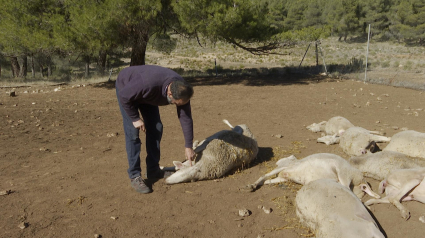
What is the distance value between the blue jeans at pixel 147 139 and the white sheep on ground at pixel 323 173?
1.50 m

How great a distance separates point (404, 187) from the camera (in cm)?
404

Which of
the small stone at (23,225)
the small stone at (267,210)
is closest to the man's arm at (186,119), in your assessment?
the small stone at (267,210)

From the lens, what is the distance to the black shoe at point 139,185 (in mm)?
4387

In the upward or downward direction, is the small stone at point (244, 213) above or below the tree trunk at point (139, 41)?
below

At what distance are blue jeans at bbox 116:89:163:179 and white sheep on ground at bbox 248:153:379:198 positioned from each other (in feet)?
4.91

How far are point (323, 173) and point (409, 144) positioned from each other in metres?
1.82

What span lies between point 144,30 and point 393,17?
123 feet

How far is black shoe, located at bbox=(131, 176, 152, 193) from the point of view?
173 inches

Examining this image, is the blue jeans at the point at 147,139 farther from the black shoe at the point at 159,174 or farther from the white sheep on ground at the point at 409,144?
the white sheep on ground at the point at 409,144

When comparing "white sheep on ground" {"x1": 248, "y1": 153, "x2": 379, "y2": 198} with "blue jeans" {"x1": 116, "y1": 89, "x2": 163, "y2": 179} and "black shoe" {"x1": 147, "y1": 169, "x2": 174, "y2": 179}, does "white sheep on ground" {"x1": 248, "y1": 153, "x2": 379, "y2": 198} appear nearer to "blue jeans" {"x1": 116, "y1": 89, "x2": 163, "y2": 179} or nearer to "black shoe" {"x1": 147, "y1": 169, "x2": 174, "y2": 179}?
"black shoe" {"x1": 147, "y1": 169, "x2": 174, "y2": 179}

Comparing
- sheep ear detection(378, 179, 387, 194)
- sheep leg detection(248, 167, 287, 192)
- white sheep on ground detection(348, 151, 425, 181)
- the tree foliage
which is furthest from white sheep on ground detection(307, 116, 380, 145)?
the tree foliage

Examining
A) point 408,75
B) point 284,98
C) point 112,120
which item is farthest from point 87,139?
point 408,75

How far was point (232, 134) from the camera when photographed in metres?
5.28

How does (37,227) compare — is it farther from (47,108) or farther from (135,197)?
(47,108)
